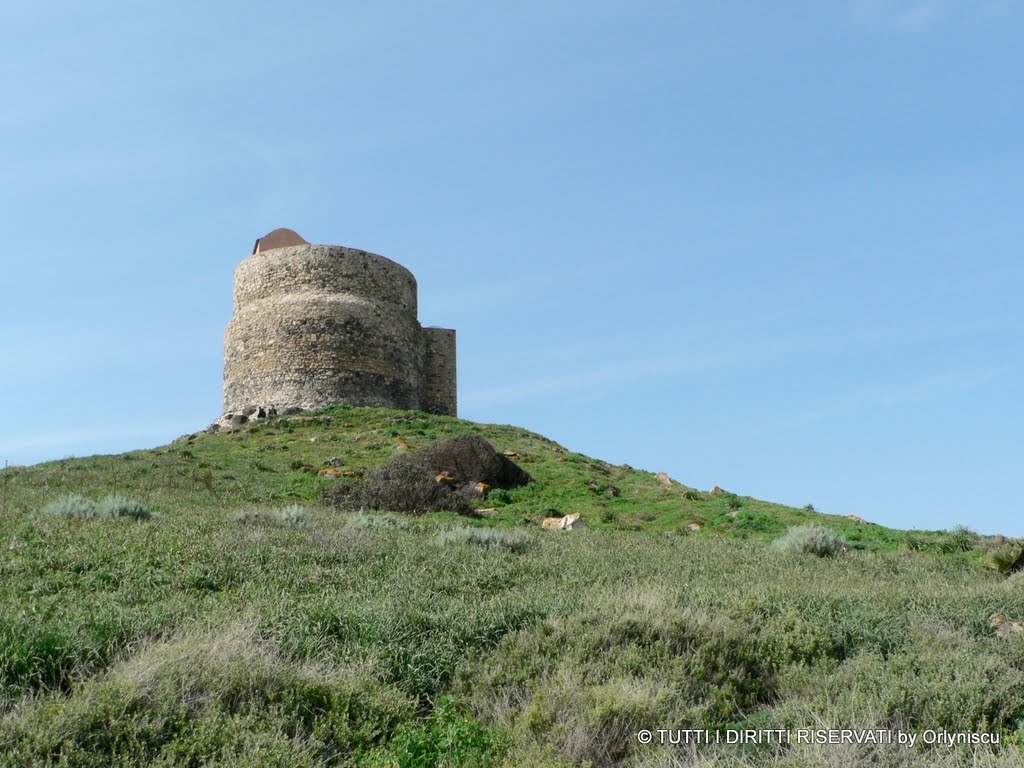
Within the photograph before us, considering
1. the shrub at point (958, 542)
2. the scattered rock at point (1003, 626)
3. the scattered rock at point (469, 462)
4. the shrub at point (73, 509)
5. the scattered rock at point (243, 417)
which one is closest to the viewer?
the scattered rock at point (1003, 626)

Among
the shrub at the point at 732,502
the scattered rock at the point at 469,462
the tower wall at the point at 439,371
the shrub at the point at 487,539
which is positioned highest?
the tower wall at the point at 439,371

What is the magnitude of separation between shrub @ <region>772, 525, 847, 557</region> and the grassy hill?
169cm

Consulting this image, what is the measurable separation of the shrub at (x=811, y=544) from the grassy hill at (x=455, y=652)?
169 centimetres

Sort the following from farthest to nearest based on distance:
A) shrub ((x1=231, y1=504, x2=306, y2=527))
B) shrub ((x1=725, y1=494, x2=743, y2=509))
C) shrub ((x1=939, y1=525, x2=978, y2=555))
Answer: shrub ((x1=725, y1=494, x2=743, y2=509)) < shrub ((x1=939, y1=525, x2=978, y2=555)) < shrub ((x1=231, y1=504, x2=306, y2=527))

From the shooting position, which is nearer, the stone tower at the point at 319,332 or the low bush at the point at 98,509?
the low bush at the point at 98,509

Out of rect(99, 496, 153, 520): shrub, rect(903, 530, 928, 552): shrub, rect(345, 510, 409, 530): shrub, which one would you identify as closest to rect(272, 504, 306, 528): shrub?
rect(345, 510, 409, 530): shrub

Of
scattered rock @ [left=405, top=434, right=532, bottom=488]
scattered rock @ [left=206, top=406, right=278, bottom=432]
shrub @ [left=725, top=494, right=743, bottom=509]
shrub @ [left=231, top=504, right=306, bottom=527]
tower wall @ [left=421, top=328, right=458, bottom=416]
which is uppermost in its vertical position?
tower wall @ [left=421, top=328, right=458, bottom=416]

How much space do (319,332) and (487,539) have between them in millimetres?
21066

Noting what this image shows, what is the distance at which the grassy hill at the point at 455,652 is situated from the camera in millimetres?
5242

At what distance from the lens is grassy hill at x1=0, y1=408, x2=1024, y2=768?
5.24 meters

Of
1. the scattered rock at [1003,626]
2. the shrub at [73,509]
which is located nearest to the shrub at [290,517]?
the shrub at [73,509]

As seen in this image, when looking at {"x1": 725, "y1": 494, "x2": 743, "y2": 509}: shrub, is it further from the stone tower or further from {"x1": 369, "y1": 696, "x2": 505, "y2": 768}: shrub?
{"x1": 369, "y1": 696, "x2": 505, "y2": 768}: shrub

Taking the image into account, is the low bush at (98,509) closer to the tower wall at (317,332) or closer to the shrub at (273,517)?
the shrub at (273,517)

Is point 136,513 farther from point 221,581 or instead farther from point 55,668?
point 55,668
